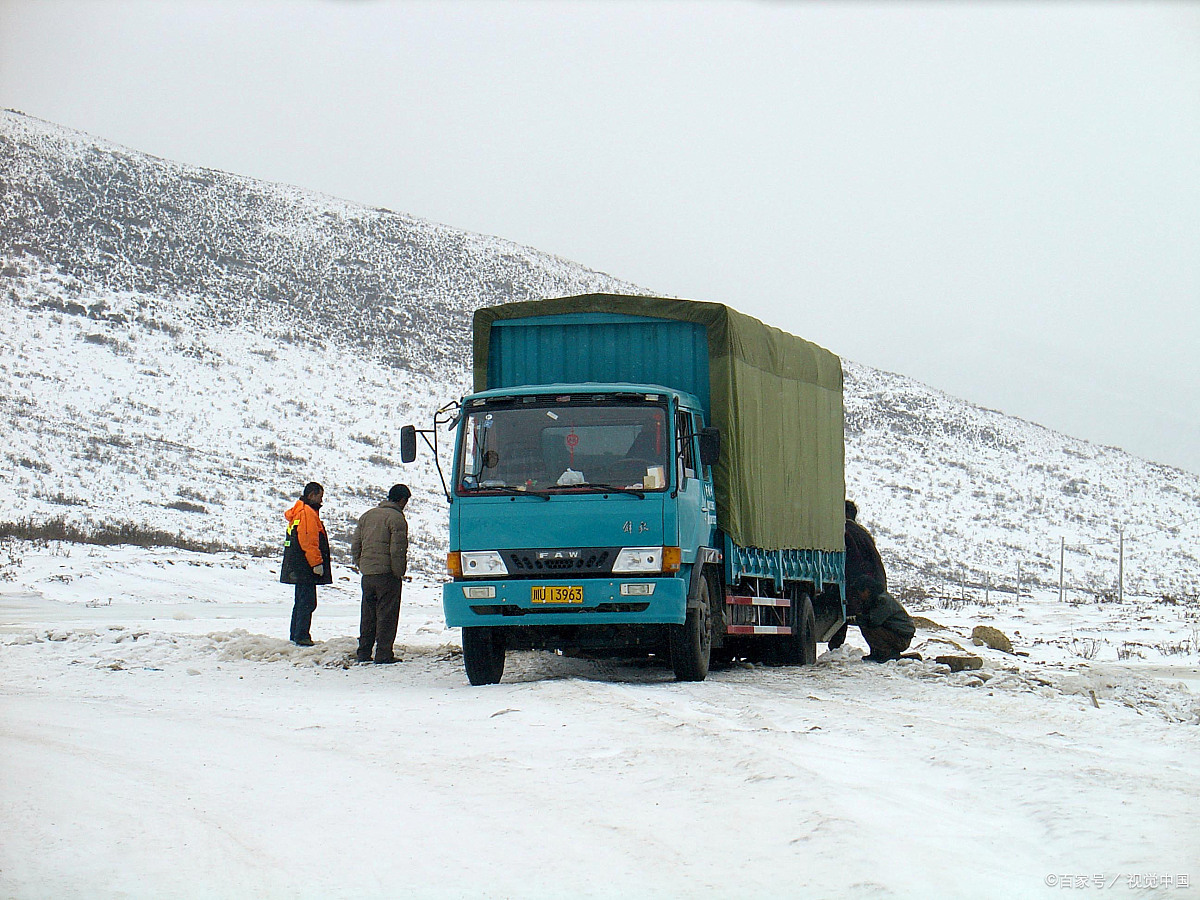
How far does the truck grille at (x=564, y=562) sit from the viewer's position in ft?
37.0

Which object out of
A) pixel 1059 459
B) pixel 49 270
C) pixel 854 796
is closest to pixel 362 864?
pixel 854 796

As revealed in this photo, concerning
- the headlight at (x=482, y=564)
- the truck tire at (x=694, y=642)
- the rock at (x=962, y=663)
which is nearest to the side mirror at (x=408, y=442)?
the headlight at (x=482, y=564)

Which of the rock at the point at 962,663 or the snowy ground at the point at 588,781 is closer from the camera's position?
the snowy ground at the point at 588,781

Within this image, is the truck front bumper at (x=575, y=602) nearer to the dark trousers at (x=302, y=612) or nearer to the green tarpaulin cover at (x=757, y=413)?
the green tarpaulin cover at (x=757, y=413)

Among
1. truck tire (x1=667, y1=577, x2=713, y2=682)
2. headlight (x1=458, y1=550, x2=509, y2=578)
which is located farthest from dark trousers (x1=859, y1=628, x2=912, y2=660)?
headlight (x1=458, y1=550, x2=509, y2=578)

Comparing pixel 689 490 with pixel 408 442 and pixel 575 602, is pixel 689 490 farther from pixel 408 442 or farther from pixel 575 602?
pixel 408 442

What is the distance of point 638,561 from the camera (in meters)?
11.2

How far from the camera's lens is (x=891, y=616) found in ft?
49.8

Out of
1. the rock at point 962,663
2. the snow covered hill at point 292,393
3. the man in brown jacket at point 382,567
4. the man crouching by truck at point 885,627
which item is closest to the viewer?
the rock at point 962,663

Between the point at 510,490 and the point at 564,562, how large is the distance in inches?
30.9

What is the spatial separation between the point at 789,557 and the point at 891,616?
1.58m

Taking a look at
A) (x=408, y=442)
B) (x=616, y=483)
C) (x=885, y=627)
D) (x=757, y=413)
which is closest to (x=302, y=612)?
(x=408, y=442)

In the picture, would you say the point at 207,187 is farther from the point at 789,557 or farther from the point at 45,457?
the point at 789,557

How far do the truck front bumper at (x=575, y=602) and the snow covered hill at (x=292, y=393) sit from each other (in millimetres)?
24820
